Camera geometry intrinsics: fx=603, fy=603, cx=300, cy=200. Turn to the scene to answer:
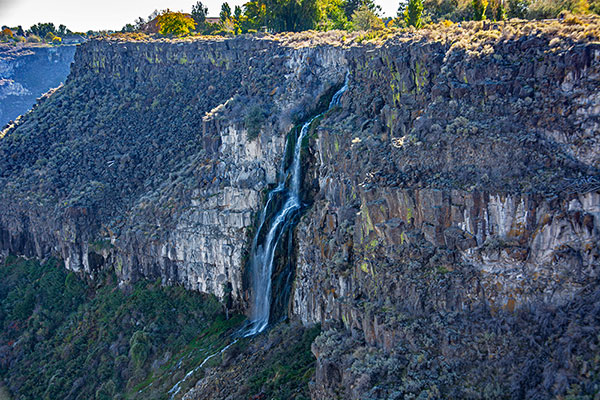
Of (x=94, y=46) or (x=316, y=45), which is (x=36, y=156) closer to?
(x=94, y=46)

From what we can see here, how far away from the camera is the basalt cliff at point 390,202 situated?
69.4 ft

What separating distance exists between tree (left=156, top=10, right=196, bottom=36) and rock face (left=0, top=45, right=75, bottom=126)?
47151 millimetres

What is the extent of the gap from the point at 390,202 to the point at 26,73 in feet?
321

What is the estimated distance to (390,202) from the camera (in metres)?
25.7

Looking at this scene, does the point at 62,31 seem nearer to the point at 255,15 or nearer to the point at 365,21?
the point at 255,15

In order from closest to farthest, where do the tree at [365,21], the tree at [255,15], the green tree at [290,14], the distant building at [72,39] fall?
the tree at [365,21], the green tree at [290,14], the tree at [255,15], the distant building at [72,39]

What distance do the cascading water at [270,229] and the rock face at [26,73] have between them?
79285 millimetres

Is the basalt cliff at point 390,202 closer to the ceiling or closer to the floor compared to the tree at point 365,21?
closer to the floor

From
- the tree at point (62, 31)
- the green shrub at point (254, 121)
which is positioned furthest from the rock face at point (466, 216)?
the tree at point (62, 31)

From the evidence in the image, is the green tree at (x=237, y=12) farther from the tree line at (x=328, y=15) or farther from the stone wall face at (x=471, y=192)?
the stone wall face at (x=471, y=192)

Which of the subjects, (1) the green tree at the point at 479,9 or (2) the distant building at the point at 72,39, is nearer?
(1) the green tree at the point at 479,9

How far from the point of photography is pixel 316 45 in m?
45.6

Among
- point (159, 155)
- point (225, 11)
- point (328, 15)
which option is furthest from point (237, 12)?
point (159, 155)

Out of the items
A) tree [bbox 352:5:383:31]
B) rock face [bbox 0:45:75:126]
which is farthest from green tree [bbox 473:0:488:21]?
rock face [bbox 0:45:75:126]
